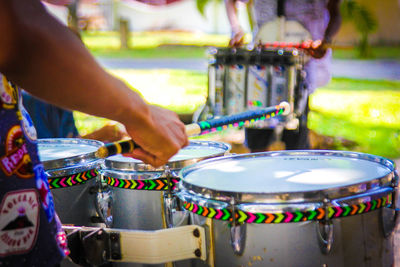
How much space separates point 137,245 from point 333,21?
4.44m

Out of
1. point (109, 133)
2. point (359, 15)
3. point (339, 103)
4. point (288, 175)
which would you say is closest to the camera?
point (288, 175)

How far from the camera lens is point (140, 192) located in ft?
6.58

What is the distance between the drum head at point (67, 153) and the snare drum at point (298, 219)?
62cm

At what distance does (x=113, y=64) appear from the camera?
1698 centimetres

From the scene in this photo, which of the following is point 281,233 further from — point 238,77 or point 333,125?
point 333,125

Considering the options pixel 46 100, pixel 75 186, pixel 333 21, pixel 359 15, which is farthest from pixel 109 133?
pixel 359 15

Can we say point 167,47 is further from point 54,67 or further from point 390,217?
point 54,67

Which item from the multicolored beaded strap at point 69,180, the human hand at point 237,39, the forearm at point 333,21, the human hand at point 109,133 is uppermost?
the forearm at point 333,21

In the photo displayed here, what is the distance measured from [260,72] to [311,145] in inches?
61.1

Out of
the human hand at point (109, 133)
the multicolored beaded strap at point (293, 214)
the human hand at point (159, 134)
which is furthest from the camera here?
the human hand at point (109, 133)

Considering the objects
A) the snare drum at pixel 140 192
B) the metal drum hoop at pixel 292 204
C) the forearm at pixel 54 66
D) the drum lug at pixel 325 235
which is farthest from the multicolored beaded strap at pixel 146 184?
the forearm at pixel 54 66

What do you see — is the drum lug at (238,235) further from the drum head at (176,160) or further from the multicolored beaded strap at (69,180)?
the multicolored beaded strap at (69,180)

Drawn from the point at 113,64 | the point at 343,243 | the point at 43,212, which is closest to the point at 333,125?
the point at 343,243

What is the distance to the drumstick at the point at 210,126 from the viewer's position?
1500 mm
